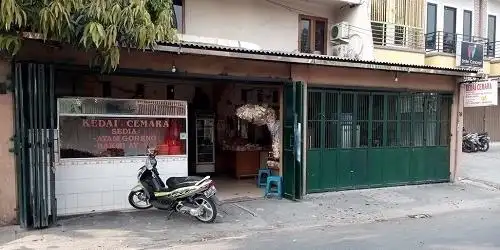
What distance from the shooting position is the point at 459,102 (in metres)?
12.1

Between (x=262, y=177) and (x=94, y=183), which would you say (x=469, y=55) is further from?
(x=94, y=183)

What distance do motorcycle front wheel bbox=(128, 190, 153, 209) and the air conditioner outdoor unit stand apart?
25.7 feet

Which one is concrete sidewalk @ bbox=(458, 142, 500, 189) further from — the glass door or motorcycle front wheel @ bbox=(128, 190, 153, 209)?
motorcycle front wheel @ bbox=(128, 190, 153, 209)

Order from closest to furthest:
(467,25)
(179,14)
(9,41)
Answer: (9,41) < (179,14) < (467,25)

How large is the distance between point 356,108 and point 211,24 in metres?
4.52

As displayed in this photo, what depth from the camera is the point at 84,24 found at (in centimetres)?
584

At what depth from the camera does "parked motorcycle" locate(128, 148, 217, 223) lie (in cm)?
755

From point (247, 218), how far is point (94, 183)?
9.85 ft

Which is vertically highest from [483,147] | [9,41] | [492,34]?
[492,34]

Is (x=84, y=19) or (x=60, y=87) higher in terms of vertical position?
(x=84, y=19)

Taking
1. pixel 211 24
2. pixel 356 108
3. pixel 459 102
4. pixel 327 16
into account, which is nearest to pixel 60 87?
pixel 211 24

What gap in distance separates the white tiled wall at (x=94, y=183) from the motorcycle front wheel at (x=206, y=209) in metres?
1.52

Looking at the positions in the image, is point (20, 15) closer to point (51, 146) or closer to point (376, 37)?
point (51, 146)

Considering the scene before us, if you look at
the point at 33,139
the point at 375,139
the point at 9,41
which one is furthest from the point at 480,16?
the point at 9,41
